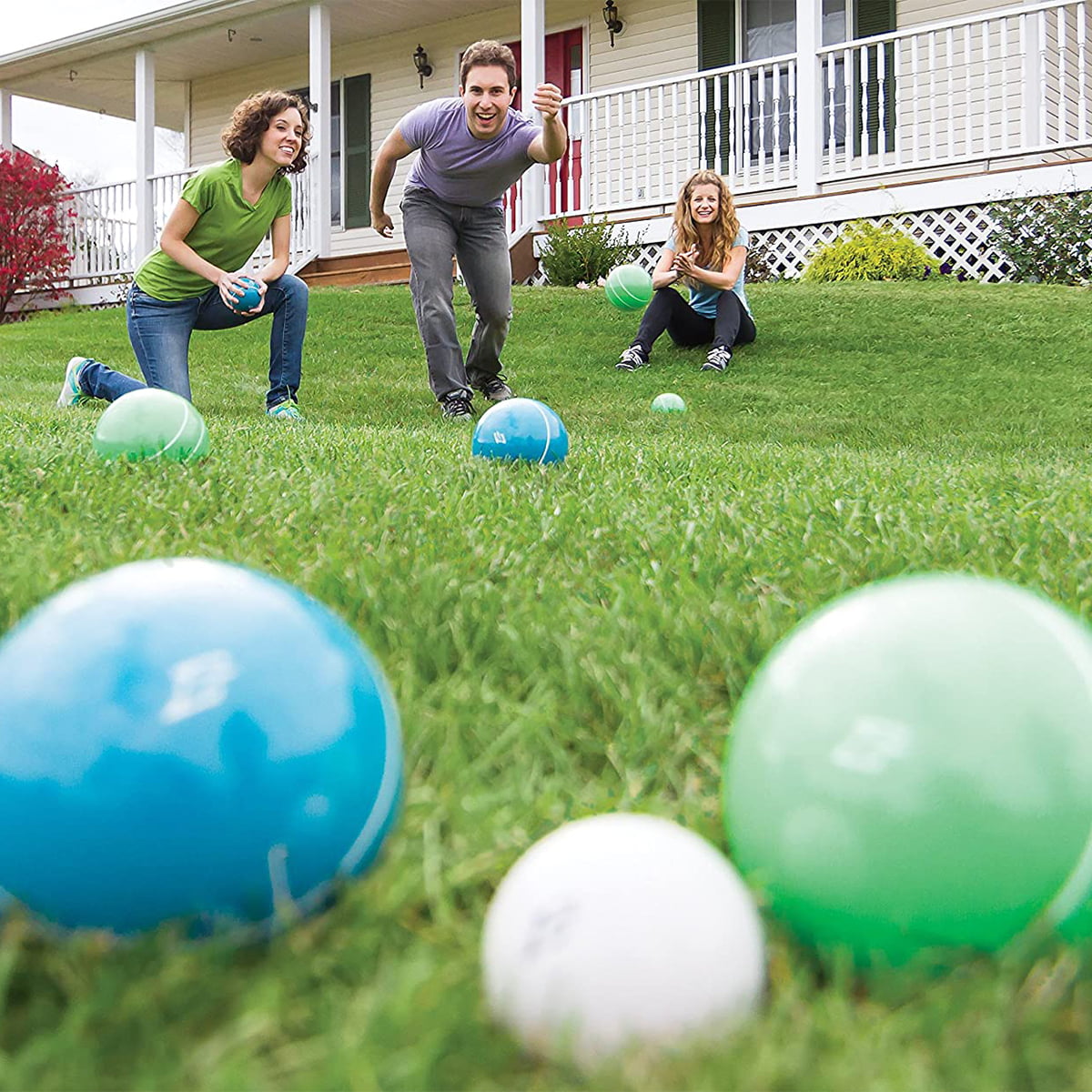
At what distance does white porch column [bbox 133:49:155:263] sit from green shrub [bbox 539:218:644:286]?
6739 mm

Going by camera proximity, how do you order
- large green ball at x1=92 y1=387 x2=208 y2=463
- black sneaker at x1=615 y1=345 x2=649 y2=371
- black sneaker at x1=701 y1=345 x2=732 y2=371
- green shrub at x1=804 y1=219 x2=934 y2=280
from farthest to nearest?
1. green shrub at x1=804 y1=219 x2=934 y2=280
2. black sneaker at x1=615 y1=345 x2=649 y2=371
3. black sneaker at x1=701 y1=345 x2=732 y2=371
4. large green ball at x1=92 y1=387 x2=208 y2=463

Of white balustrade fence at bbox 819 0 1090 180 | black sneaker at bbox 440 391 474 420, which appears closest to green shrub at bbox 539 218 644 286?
white balustrade fence at bbox 819 0 1090 180

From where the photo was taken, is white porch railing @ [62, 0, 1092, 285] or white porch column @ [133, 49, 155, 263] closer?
white porch railing @ [62, 0, 1092, 285]

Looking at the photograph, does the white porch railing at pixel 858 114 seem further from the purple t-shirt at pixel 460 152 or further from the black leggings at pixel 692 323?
→ the purple t-shirt at pixel 460 152

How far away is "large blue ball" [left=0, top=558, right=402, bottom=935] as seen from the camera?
1.32 m

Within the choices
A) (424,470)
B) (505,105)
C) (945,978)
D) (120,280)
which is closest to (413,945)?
(945,978)

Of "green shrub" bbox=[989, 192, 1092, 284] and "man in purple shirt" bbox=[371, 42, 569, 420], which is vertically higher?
"green shrub" bbox=[989, 192, 1092, 284]

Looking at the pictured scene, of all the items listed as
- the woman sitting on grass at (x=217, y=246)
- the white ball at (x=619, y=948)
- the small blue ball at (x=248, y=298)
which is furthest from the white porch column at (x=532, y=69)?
the white ball at (x=619, y=948)

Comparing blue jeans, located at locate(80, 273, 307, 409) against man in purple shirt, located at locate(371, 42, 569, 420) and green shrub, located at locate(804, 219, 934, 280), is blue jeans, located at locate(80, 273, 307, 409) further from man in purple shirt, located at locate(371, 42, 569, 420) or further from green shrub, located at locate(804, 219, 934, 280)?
green shrub, located at locate(804, 219, 934, 280)

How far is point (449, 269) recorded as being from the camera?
755 centimetres

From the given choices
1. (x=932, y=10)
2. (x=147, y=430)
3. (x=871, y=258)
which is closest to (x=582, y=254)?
(x=871, y=258)

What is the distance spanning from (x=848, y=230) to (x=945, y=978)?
13237mm

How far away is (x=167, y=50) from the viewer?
1948cm

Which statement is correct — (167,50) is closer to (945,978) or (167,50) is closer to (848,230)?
(848,230)
